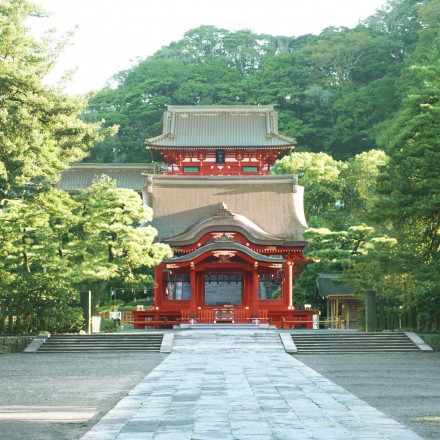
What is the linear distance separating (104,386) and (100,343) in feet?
32.3

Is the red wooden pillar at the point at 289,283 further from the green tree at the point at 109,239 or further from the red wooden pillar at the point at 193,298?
the green tree at the point at 109,239

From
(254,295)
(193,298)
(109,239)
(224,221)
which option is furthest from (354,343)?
(224,221)

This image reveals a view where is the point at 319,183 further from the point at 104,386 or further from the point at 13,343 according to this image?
the point at 104,386

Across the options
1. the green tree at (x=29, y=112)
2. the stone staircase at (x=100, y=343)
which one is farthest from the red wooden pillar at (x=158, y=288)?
the green tree at (x=29, y=112)

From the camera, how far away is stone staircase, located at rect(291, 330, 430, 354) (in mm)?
21062

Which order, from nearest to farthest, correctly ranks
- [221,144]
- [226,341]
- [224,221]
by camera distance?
[226,341] < [224,221] < [221,144]

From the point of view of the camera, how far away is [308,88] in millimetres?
62094

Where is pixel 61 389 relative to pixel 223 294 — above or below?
below

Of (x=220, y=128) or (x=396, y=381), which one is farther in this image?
(x=220, y=128)

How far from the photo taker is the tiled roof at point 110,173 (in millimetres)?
53344

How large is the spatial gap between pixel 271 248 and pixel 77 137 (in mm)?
12313

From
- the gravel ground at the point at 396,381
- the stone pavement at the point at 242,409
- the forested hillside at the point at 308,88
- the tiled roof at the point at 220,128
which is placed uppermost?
the forested hillside at the point at 308,88

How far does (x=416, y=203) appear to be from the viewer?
22344mm

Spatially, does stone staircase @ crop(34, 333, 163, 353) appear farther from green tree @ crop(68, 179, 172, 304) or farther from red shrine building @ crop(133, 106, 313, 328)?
red shrine building @ crop(133, 106, 313, 328)
